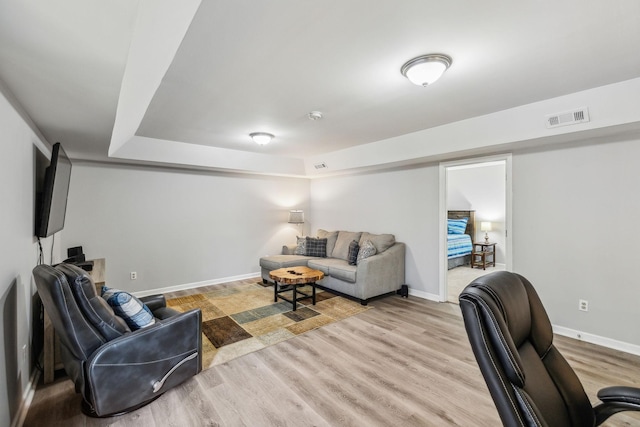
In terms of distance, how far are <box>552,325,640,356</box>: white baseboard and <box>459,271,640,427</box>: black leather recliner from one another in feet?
8.46

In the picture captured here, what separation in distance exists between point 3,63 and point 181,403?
2.28 metres

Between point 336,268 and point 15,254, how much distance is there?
11.3 ft

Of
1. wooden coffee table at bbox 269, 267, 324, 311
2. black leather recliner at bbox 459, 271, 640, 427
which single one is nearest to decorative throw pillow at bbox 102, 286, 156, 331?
wooden coffee table at bbox 269, 267, 324, 311

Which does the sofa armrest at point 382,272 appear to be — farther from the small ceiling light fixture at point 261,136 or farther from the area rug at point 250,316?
the small ceiling light fixture at point 261,136

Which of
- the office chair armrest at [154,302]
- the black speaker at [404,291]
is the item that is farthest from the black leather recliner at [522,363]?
the black speaker at [404,291]

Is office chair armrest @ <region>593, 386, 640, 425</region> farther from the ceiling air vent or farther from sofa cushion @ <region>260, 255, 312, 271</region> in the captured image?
sofa cushion @ <region>260, 255, 312, 271</region>

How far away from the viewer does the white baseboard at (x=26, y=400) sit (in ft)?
6.07

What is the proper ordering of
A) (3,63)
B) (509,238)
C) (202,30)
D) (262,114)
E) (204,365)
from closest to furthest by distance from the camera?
1. (3,63)
2. (202,30)
3. (204,365)
4. (262,114)
5. (509,238)

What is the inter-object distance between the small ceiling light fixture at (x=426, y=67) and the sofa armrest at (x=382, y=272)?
262 cm

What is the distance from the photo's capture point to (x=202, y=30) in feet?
5.57

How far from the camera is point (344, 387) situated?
2277 mm

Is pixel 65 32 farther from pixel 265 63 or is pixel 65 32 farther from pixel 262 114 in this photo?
pixel 262 114

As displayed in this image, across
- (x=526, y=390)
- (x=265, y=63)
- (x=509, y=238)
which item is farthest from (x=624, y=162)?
(x=265, y=63)

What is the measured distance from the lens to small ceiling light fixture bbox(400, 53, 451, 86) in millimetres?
2016
